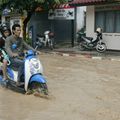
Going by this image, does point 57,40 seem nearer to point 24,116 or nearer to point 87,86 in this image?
point 87,86

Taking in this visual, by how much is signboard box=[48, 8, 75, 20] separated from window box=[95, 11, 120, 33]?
8.03ft

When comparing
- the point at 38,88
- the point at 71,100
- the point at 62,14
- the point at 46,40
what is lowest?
the point at 46,40

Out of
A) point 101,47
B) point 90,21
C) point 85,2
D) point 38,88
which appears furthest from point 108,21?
point 38,88

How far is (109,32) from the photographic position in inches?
851

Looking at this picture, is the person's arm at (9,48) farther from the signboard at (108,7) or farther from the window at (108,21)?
the window at (108,21)

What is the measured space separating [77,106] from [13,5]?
50.4 feet

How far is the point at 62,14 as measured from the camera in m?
25.1

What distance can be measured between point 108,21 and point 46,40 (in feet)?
14.8

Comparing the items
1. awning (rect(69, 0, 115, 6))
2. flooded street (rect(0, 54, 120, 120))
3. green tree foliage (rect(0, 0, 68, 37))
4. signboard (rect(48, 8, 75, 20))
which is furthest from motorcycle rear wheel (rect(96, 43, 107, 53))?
flooded street (rect(0, 54, 120, 120))

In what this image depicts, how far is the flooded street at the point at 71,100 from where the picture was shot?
753 cm

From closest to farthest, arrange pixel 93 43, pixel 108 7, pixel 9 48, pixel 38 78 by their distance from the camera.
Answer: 1. pixel 38 78
2. pixel 9 48
3. pixel 108 7
4. pixel 93 43

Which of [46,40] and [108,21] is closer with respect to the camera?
[108,21]

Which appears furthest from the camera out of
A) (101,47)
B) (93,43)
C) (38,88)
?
(93,43)

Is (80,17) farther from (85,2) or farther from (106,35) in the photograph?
(106,35)
